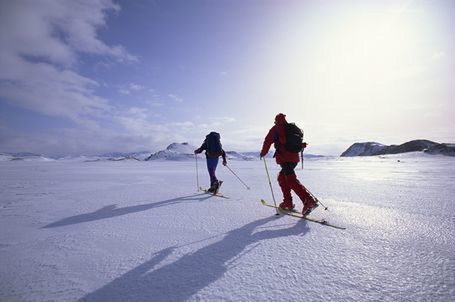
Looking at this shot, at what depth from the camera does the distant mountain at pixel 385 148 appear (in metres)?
107

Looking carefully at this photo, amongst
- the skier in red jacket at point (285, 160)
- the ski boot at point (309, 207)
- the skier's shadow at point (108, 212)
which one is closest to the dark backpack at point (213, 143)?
the skier's shadow at point (108, 212)

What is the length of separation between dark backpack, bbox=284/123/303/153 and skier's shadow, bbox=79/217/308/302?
2382mm

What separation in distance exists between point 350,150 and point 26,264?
20043cm

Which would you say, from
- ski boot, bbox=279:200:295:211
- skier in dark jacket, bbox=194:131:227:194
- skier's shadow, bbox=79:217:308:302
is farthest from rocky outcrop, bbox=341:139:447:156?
skier's shadow, bbox=79:217:308:302

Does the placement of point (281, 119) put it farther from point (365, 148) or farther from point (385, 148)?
point (365, 148)

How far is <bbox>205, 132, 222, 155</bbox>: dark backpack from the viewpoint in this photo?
8530 mm

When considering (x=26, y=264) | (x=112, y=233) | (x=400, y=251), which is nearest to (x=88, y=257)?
(x=26, y=264)

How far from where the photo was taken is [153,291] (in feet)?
7.08

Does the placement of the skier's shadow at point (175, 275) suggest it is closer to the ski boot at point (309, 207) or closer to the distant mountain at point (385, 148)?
the ski boot at point (309, 207)

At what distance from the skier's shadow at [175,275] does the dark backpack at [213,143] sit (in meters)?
5.23

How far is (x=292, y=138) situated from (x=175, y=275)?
3.70m

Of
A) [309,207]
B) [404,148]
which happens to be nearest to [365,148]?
[404,148]

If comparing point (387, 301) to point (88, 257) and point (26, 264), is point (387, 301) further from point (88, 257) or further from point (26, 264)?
point (26, 264)

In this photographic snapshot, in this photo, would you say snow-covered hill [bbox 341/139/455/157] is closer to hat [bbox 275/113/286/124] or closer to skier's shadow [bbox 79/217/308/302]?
hat [bbox 275/113/286/124]
